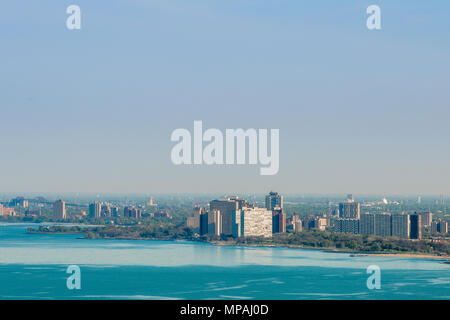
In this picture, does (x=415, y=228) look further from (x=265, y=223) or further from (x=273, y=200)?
(x=273, y=200)

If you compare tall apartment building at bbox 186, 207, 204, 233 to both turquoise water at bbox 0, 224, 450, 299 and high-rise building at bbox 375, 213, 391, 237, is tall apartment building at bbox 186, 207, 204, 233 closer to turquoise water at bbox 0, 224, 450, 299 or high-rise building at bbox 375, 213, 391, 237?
turquoise water at bbox 0, 224, 450, 299

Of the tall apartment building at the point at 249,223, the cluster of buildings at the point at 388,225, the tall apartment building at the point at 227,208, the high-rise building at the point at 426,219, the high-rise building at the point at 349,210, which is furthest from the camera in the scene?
the high-rise building at the point at 349,210

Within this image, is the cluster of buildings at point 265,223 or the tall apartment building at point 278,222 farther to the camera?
the tall apartment building at point 278,222

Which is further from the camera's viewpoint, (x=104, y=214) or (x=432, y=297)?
(x=104, y=214)

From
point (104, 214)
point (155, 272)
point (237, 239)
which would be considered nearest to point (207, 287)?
point (155, 272)

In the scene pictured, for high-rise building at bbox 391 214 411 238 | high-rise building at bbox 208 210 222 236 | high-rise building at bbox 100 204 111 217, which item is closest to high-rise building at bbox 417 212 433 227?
high-rise building at bbox 391 214 411 238

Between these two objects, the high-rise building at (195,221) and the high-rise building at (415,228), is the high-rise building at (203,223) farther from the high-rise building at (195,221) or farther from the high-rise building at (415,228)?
the high-rise building at (415,228)

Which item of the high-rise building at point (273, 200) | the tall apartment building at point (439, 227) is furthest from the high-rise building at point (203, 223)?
the tall apartment building at point (439, 227)
